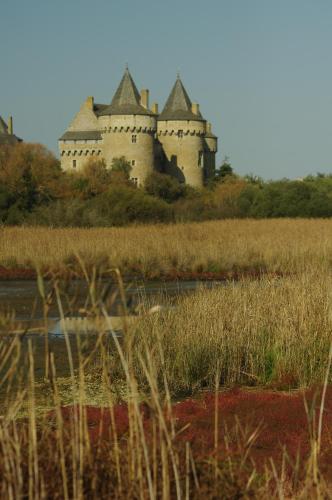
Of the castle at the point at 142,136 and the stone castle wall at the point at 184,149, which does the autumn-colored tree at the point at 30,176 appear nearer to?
the castle at the point at 142,136

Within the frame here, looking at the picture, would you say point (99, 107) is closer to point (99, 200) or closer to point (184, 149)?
point (184, 149)

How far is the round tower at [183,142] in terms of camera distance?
3063 inches

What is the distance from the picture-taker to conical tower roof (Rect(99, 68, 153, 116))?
74938mm

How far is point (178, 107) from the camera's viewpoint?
8025 centimetres

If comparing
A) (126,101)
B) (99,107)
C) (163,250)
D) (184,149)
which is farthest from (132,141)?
(163,250)

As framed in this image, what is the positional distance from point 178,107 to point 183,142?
355 centimetres

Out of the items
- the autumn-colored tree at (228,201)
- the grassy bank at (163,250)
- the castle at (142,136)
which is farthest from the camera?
the castle at (142,136)

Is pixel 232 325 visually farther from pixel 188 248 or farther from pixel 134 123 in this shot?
pixel 134 123

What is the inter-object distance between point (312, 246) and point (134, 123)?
5191 centimetres

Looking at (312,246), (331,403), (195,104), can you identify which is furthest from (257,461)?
(195,104)

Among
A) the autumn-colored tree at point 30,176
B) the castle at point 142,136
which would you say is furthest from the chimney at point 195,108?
the autumn-colored tree at point 30,176

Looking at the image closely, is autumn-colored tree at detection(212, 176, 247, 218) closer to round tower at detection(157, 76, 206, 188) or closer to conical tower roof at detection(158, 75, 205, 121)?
round tower at detection(157, 76, 206, 188)

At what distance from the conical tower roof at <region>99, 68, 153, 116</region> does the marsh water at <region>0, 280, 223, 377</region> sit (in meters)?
54.5

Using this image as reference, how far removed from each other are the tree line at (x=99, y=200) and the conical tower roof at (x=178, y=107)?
1908cm
